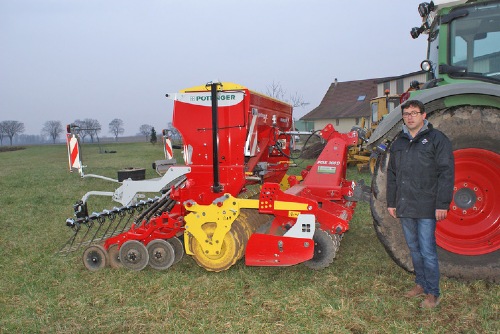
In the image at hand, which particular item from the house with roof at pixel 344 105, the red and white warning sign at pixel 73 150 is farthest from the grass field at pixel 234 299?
the house with roof at pixel 344 105

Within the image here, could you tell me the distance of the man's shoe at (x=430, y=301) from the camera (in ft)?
11.2

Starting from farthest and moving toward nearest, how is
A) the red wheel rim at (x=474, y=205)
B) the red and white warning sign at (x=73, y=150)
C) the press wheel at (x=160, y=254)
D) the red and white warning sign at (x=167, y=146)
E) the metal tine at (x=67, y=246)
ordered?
the red and white warning sign at (x=167, y=146), the red and white warning sign at (x=73, y=150), the metal tine at (x=67, y=246), the press wheel at (x=160, y=254), the red wheel rim at (x=474, y=205)

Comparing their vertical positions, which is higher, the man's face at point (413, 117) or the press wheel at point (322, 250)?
the man's face at point (413, 117)

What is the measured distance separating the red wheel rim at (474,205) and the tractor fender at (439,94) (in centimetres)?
53

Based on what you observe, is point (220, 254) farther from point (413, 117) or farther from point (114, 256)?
point (413, 117)

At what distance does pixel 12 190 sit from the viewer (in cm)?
1067

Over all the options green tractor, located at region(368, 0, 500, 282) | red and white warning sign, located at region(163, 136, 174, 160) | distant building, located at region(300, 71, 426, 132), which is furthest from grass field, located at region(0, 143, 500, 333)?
distant building, located at region(300, 71, 426, 132)

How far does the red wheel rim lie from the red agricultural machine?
1.12m

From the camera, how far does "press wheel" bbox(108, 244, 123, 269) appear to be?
4754mm

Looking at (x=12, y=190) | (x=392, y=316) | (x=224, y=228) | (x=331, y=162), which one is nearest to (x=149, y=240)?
(x=224, y=228)

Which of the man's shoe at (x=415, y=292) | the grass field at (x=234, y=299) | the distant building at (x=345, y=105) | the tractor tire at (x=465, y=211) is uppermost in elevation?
the distant building at (x=345, y=105)

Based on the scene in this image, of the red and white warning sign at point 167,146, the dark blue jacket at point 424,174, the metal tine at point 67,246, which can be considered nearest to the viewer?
the dark blue jacket at point 424,174

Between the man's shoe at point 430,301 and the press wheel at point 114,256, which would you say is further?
the press wheel at point 114,256

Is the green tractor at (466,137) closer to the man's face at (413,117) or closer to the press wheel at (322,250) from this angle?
the man's face at (413,117)
